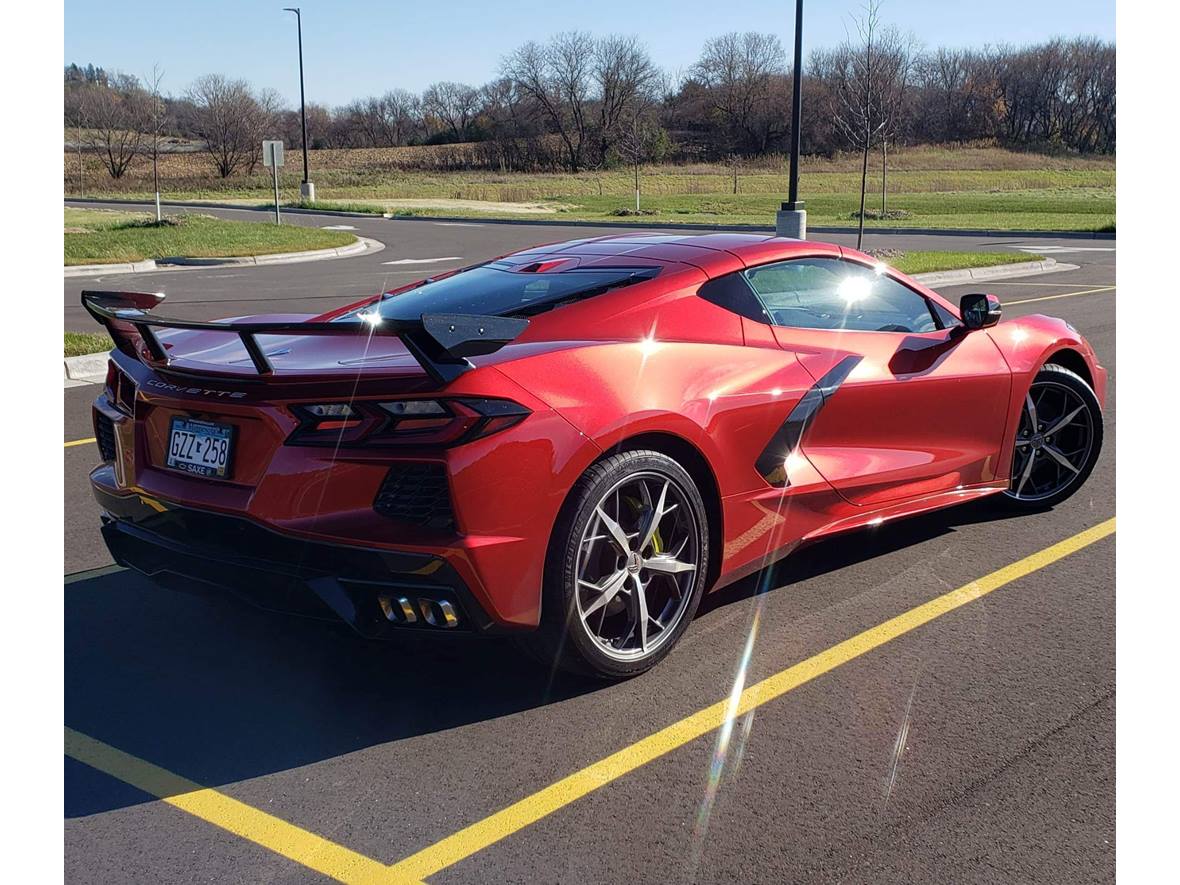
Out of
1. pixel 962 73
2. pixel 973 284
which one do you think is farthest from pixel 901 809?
pixel 962 73

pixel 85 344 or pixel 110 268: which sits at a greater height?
pixel 110 268

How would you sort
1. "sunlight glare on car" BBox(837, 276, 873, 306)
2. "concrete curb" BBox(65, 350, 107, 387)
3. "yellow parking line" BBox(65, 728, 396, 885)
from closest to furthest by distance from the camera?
"yellow parking line" BBox(65, 728, 396, 885) → "sunlight glare on car" BBox(837, 276, 873, 306) → "concrete curb" BBox(65, 350, 107, 387)

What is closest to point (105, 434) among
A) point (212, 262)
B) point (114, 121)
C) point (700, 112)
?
point (212, 262)

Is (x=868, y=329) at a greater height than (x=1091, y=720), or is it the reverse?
(x=868, y=329)

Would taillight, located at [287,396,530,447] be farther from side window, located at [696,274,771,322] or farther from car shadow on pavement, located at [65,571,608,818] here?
side window, located at [696,274,771,322]

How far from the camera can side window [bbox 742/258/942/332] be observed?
462 centimetres

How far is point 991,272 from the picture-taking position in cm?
2119

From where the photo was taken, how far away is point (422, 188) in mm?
65000

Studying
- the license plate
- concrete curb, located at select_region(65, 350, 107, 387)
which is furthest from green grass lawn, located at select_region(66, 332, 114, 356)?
the license plate

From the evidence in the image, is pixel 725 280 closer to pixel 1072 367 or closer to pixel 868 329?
pixel 868 329

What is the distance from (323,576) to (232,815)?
0.70 m

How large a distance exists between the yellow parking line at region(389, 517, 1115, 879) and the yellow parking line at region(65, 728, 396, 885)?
0.12m

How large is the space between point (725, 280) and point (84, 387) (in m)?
7.25

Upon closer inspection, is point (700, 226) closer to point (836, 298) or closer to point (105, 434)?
point (836, 298)
